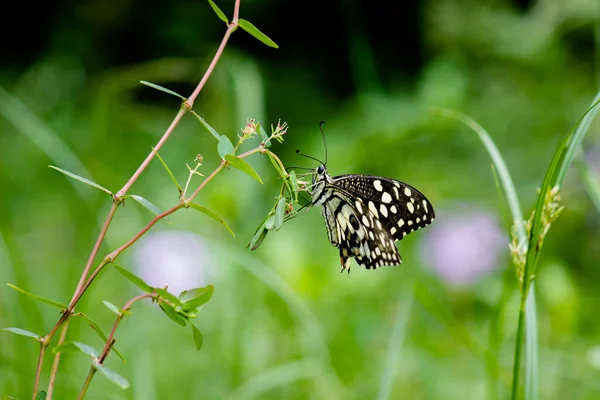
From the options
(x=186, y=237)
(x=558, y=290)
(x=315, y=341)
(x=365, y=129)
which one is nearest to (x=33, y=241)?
(x=186, y=237)

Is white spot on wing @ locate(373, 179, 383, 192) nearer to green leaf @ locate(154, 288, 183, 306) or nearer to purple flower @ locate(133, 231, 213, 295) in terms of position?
green leaf @ locate(154, 288, 183, 306)

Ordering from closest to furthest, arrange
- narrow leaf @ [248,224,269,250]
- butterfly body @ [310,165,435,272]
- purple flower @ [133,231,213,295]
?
narrow leaf @ [248,224,269,250] < butterfly body @ [310,165,435,272] < purple flower @ [133,231,213,295]

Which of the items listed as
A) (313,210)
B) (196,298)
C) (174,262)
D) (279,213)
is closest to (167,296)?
(196,298)

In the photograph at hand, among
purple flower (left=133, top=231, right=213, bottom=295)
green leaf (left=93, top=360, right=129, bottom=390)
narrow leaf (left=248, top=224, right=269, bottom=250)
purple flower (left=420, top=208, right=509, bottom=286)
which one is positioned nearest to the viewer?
green leaf (left=93, top=360, right=129, bottom=390)

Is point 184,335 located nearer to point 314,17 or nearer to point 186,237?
point 186,237

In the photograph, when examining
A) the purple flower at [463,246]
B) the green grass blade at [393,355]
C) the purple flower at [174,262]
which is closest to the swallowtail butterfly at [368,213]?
the green grass blade at [393,355]

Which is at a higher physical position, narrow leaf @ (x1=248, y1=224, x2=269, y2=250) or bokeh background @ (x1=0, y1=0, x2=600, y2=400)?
bokeh background @ (x1=0, y1=0, x2=600, y2=400)

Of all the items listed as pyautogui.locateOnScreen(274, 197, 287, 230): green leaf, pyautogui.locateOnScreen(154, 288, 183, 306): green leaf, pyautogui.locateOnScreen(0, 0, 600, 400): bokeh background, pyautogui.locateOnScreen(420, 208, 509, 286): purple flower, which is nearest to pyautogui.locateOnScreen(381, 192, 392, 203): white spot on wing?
pyautogui.locateOnScreen(0, 0, 600, 400): bokeh background
